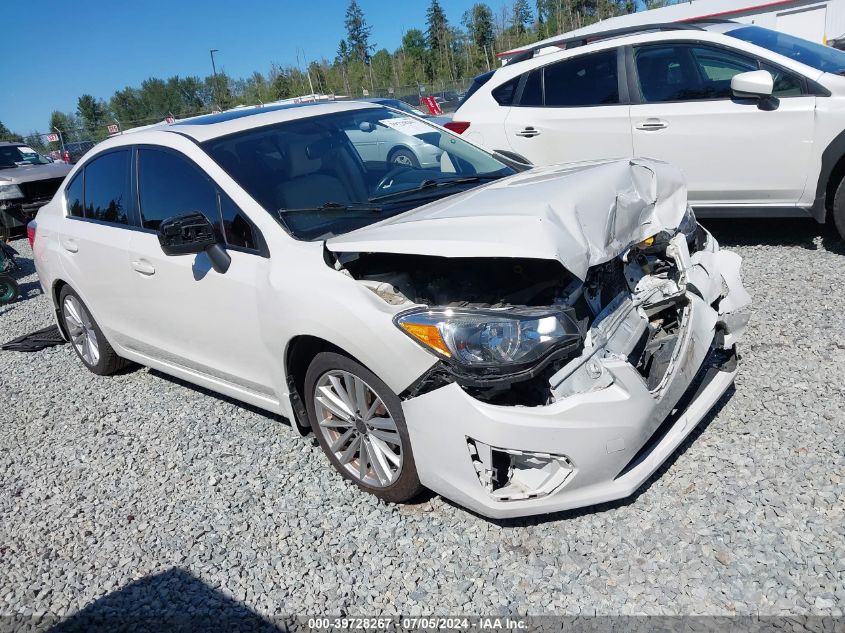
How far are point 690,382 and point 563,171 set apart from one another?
1339mm

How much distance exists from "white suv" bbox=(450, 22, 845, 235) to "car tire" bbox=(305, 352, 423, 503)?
13.4 feet

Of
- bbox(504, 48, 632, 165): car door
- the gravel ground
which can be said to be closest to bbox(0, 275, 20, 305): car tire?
the gravel ground

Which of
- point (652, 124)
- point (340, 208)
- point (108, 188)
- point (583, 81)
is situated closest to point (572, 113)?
point (583, 81)

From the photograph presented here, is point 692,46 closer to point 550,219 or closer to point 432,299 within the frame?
point 550,219

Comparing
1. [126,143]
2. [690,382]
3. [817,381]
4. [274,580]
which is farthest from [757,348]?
[126,143]

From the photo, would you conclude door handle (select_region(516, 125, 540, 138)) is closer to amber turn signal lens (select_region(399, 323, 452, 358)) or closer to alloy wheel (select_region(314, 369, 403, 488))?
alloy wheel (select_region(314, 369, 403, 488))

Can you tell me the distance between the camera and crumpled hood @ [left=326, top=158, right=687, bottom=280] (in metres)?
2.59

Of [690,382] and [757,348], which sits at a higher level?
[690,382]

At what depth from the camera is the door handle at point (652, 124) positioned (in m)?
5.95

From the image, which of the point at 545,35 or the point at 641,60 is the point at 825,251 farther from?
the point at 545,35

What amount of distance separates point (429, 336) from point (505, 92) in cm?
499

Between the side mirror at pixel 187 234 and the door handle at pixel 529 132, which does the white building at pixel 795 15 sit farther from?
the side mirror at pixel 187 234

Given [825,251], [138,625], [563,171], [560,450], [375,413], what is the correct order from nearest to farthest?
1. [560,450]
2. [138,625]
3. [375,413]
4. [563,171]
5. [825,251]

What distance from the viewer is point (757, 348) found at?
4.16 meters
